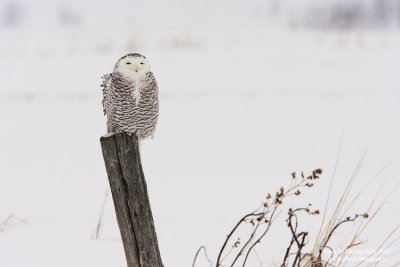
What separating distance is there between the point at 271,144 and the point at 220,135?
37.8 inches

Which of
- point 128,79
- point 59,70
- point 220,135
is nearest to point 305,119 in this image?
point 220,135

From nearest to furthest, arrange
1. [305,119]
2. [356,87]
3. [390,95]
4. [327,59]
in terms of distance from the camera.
→ [305,119], [390,95], [356,87], [327,59]

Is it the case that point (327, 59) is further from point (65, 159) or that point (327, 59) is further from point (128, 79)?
point (128, 79)

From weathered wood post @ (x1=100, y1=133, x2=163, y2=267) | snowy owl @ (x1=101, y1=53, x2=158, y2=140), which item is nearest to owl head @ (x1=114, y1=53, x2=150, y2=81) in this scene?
snowy owl @ (x1=101, y1=53, x2=158, y2=140)

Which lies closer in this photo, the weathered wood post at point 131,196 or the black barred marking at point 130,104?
the weathered wood post at point 131,196

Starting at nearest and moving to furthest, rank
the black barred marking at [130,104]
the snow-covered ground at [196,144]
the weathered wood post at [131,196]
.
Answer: the weathered wood post at [131,196] → the black barred marking at [130,104] → the snow-covered ground at [196,144]

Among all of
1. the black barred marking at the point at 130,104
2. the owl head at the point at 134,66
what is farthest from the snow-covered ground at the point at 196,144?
the owl head at the point at 134,66

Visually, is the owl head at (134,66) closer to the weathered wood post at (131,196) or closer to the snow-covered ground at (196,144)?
the weathered wood post at (131,196)

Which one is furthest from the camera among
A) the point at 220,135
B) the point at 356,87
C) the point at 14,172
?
the point at 356,87

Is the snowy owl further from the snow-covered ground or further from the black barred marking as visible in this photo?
the snow-covered ground

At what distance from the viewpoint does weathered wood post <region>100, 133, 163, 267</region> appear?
2.71 metres

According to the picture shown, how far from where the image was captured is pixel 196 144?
924 centimetres

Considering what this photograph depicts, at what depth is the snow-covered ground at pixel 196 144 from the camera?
4.56m

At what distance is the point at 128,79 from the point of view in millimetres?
3361
